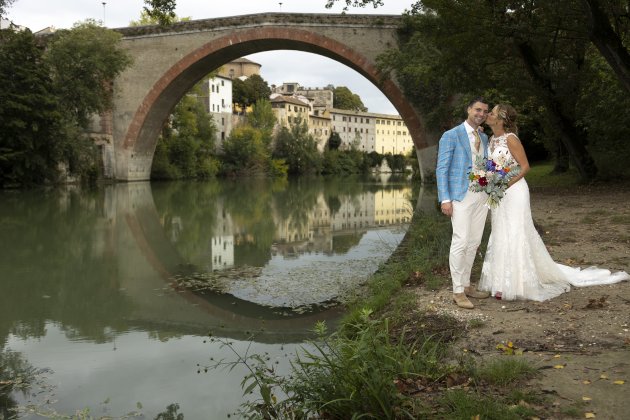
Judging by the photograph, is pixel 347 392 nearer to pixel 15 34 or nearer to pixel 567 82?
pixel 567 82

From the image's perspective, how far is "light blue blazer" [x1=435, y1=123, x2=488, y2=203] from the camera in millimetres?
4703

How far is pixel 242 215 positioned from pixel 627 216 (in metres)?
8.82

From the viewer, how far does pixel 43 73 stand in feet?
76.9

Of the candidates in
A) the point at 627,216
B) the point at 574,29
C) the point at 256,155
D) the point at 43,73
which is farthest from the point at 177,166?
the point at 627,216

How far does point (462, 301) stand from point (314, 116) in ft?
252

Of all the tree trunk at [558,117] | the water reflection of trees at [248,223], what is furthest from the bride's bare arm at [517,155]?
the tree trunk at [558,117]

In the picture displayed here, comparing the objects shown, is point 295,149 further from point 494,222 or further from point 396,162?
point 494,222

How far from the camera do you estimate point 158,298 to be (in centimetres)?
647

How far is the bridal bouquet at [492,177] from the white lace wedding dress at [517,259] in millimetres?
117

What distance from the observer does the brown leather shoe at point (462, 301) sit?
460 cm

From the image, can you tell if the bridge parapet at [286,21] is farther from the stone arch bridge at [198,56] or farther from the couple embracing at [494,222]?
the couple embracing at [494,222]

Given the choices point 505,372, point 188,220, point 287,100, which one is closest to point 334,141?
point 287,100

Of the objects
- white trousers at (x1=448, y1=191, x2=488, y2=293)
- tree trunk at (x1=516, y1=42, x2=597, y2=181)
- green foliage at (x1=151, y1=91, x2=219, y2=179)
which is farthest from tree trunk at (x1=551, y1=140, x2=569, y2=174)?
green foliage at (x1=151, y1=91, x2=219, y2=179)

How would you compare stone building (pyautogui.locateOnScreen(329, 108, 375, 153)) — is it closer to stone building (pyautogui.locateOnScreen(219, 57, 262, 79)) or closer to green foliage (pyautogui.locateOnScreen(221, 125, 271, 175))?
stone building (pyautogui.locateOnScreen(219, 57, 262, 79))
